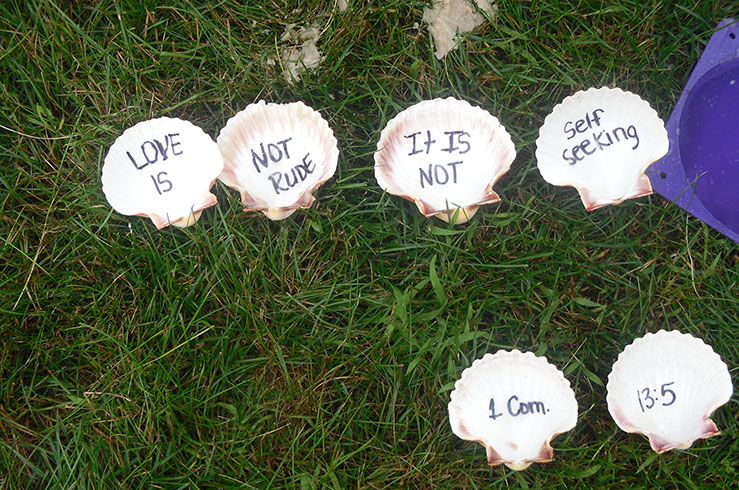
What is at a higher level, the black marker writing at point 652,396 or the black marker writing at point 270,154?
the black marker writing at point 270,154

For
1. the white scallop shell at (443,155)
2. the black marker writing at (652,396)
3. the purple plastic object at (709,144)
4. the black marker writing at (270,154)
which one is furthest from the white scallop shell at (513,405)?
the black marker writing at (270,154)

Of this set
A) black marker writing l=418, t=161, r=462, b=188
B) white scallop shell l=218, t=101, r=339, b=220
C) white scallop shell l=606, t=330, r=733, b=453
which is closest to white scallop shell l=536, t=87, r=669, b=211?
black marker writing l=418, t=161, r=462, b=188

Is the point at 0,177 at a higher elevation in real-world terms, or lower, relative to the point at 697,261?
higher

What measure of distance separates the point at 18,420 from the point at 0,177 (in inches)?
23.6

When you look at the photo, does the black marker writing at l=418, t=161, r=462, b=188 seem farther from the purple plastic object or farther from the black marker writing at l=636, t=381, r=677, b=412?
the black marker writing at l=636, t=381, r=677, b=412

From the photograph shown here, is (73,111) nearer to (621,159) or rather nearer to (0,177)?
(0,177)

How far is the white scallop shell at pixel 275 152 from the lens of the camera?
1568 millimetres

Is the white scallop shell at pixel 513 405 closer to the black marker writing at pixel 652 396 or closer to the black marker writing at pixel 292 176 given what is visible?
the black marker writing at pixel 652 396

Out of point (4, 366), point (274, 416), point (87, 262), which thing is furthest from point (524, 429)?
point (4, 366)

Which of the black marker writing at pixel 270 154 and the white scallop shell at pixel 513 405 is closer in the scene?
the white scallop shell at pixel 513 405

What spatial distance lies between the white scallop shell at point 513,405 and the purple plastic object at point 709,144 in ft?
1.78

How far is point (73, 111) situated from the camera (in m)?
1.68

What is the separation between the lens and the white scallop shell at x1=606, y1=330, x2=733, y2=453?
4.91 ft

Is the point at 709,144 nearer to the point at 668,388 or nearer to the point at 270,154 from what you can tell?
the point at 668,388
